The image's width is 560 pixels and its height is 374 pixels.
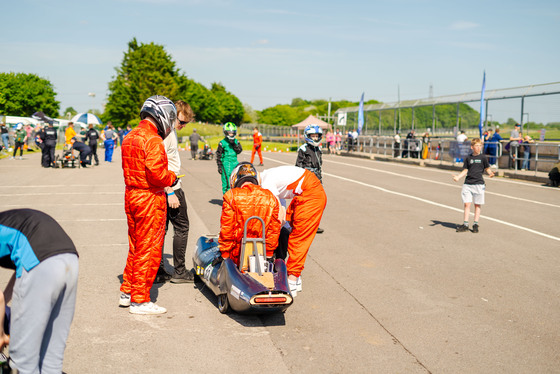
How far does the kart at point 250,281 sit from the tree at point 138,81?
3191 inches

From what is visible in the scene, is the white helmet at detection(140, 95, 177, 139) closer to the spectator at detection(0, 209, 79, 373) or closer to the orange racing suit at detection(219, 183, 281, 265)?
the orange racing suit at detection(219, 183, 281, 265)

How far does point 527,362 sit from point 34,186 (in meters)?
15.3

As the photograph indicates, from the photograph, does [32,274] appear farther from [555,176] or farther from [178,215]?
[555,176]

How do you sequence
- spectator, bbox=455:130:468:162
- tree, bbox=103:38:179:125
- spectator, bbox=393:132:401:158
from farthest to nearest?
1. tree, bbox=103:38:179:125
2. spectator, bbox=393:132:401:158
3. spectator, bbox=455:130:468:162

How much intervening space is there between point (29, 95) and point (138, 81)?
26.6 m

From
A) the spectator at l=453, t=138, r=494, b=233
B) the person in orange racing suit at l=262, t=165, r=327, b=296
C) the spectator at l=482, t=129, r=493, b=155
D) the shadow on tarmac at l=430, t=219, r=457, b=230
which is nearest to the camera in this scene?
the person in orange racing suit at l=262, t=165, r=327, b=296

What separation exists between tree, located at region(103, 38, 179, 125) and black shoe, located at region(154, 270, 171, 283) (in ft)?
262

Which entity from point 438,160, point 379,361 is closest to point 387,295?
point 379,361

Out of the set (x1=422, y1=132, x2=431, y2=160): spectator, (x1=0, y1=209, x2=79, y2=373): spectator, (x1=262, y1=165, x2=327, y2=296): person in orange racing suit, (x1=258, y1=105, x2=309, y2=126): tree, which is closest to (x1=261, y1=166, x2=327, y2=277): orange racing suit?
(x1=262, y1=165, x2=327, y2=296): person in orange racing suit

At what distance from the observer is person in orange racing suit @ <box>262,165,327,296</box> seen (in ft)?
19.9

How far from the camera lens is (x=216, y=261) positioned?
596 cm

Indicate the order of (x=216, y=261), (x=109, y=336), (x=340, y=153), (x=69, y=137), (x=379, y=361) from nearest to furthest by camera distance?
(x=379, y=361)
(x=109, y=336)
(x=216, y=261)
(x=69, y=137)
(x=340, y=153)

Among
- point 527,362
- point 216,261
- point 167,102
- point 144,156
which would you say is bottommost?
point 527,362

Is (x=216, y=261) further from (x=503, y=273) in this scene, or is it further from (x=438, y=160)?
(x=438, y=160)
